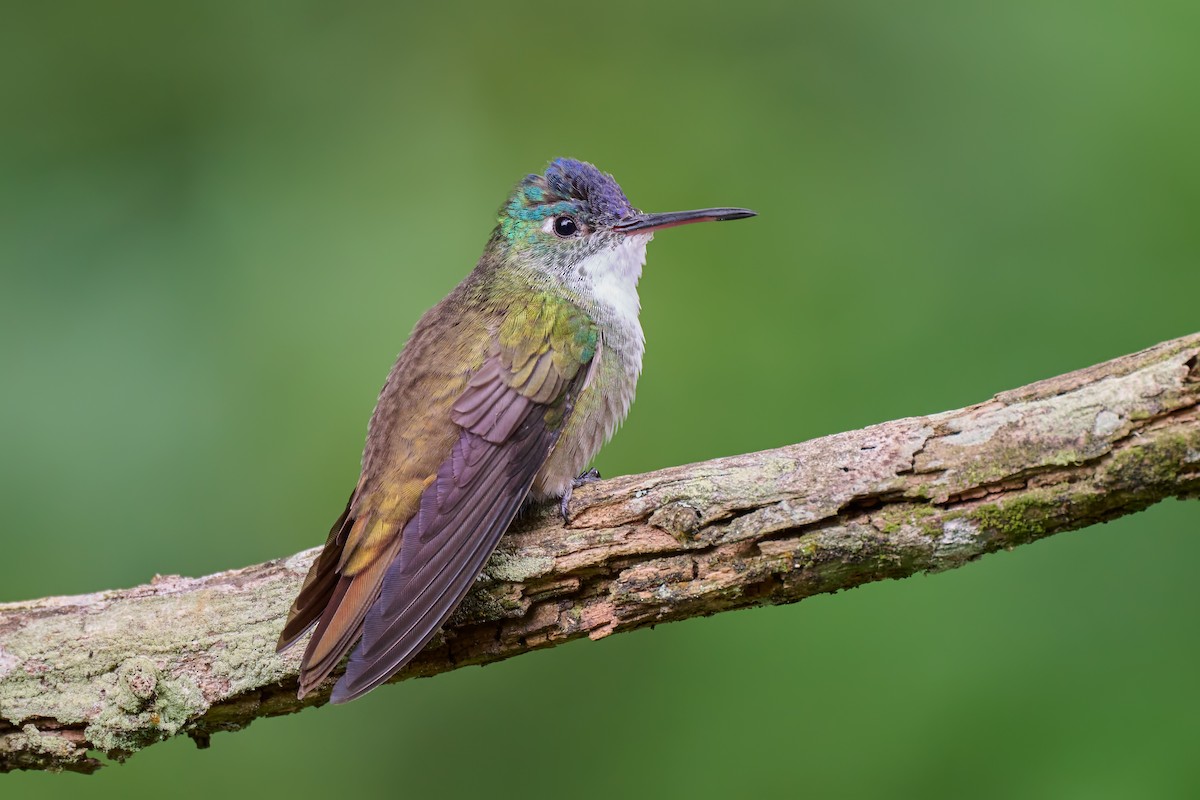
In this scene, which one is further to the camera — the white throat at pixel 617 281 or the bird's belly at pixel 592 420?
the white throat at pixel 617 281

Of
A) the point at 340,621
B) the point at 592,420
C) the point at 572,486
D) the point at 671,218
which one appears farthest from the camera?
the point at 671,218

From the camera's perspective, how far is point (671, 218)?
4547mm

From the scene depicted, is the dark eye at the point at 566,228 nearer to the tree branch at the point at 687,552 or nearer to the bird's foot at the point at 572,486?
the bird's foot at the point at 572,486

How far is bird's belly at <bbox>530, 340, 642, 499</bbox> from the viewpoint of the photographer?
3.96 meters

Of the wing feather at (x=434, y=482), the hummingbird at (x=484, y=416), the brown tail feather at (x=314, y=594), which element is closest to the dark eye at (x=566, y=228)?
the hummingbird at (x=484, y=416)

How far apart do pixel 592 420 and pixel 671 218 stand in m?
0.89

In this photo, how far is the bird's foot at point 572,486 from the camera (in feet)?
12.3

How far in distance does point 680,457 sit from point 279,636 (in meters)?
2.05

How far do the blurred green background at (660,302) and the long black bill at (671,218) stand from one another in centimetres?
64

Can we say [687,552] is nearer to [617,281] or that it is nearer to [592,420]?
[592,420]

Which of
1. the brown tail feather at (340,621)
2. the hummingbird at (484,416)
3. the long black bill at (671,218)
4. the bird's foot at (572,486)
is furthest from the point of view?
the long black bill at (671,218)

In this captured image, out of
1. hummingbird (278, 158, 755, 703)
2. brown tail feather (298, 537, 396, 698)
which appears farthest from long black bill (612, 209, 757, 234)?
brown tail feather (298, 537, 396, 698)

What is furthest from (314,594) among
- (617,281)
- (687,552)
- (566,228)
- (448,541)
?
(566,228)

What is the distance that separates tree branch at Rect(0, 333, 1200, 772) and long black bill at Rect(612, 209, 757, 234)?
47.6 inches
